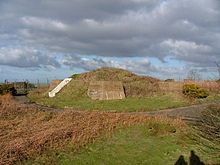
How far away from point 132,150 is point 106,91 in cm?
1399

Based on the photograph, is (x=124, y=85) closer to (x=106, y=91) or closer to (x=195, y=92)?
(x=106, y=91)

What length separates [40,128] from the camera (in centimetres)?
739

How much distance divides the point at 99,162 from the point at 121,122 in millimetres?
3811

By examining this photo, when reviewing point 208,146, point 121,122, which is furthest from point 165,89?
point 208,146

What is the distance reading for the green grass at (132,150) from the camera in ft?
17.1

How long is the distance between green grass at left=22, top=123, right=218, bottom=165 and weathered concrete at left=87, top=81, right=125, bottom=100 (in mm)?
11535

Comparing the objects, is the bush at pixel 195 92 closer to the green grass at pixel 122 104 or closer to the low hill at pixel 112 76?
the green grass at pixel 122 104

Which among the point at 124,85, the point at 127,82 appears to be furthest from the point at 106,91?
the point at 127,82

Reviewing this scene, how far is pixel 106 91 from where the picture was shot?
65.5 feet

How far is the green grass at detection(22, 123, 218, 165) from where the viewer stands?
5207 mm

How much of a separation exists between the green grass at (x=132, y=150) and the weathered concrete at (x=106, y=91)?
454 inches

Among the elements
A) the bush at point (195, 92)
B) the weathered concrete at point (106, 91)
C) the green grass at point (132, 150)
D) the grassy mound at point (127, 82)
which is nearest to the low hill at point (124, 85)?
the grassy mound at point (127, 82)

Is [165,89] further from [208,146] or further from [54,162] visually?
[54,162]

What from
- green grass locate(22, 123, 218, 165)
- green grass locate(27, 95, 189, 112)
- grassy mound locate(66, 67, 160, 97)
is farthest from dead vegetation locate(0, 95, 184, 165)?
grassy mound locate(66, 67, 160, 97)
